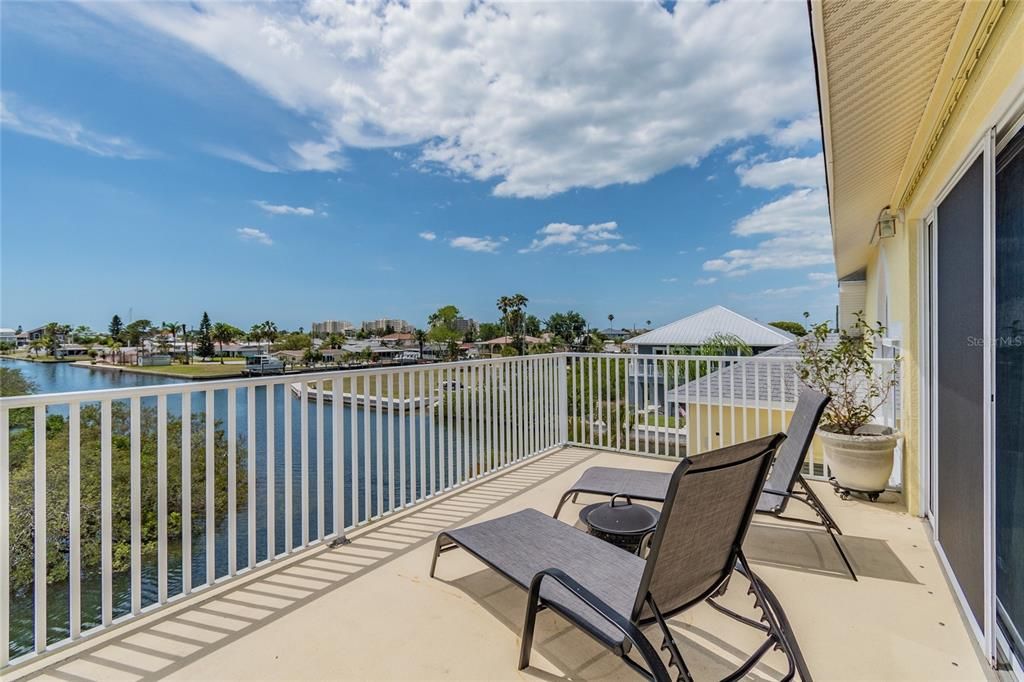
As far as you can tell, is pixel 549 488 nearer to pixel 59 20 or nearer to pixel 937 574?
pixel 937 574

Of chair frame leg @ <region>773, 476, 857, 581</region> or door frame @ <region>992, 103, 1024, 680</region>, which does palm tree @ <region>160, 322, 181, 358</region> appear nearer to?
chair frame leg @ <region>773, 476, 857, 581</region>

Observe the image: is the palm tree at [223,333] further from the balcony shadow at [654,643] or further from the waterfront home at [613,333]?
the waterfront home at [613,333]

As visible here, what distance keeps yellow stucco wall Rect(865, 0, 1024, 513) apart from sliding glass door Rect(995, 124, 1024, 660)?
219 mm

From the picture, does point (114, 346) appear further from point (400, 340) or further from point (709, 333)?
point (709, 333)

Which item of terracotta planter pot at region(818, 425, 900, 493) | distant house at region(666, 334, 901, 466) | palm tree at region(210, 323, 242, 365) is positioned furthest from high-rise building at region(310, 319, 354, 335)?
terracotta planter pot at region(818, 425, 900, 493)

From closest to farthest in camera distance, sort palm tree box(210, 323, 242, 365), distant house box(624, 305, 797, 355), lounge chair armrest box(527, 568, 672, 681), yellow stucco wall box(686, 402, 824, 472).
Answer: lounge chair armrest box(527, 568, 672, 681) < yellow stucco wall box(686, 402, 824, 472) < palm tree box(210, 323, 242, 365) < distant house box(624, 305, 797, 355)

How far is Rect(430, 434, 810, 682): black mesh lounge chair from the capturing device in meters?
1.57

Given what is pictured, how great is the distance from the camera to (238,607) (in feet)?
8.11

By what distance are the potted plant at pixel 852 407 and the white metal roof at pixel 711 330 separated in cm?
1993

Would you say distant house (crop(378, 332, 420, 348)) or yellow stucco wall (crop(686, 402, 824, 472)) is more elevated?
distant house (crop(378, 332, 420, 348))

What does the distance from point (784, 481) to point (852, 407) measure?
1.69 meters

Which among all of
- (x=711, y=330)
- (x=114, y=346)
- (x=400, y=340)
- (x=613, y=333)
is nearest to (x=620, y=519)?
(x=114, y=346)

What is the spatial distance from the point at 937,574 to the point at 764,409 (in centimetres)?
303

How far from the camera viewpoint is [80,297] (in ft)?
69.7
